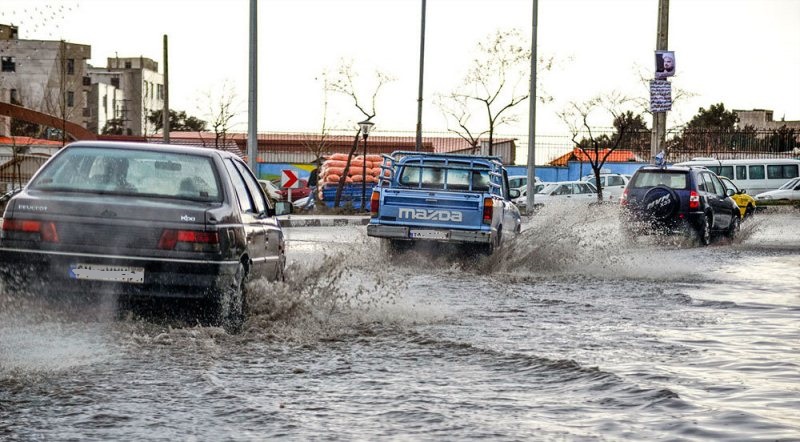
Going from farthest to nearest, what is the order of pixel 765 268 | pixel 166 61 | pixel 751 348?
1. pixel 166 61
2. pixel 765 268
3. pixel 751 348

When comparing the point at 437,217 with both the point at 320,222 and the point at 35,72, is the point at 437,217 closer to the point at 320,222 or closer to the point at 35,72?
the point at 320,222

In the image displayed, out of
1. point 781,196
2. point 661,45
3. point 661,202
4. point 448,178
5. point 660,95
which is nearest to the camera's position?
point 448,178

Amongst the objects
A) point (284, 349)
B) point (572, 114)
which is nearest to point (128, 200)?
point (284, 349)

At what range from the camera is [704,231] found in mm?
24422

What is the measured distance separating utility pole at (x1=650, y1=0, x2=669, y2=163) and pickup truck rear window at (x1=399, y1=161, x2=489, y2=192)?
521 inches

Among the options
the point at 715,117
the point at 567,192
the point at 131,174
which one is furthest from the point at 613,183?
the point at 715,117

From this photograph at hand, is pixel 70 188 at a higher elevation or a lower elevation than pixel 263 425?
higher

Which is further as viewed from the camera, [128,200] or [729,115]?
[729,115]

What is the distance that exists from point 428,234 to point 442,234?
0.20m

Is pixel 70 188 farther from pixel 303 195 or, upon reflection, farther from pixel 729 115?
pixel 729 115

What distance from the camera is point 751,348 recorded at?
9.74 meters

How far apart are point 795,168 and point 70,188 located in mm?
46492

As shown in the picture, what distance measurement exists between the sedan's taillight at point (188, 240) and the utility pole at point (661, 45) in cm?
2412

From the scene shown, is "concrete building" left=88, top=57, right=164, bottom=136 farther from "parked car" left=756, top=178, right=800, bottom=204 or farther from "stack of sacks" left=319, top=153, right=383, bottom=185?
"parked car" left=756, top=178, right=800, bottom=204
